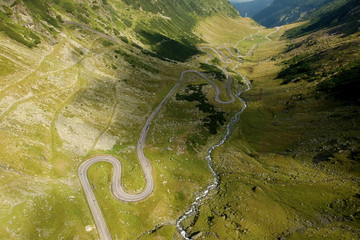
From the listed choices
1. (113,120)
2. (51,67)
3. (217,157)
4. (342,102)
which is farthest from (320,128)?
(51,67)

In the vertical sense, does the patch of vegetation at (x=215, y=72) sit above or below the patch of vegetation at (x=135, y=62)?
below

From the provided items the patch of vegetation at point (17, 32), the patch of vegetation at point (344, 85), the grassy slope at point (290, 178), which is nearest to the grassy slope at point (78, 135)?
the patch of vegetation at point (17, 32)

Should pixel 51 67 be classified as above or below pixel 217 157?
above

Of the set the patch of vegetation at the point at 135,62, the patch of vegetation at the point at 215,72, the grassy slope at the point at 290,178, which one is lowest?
the grassy slope at the point at 290,178

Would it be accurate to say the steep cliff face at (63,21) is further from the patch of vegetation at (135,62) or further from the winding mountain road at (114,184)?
the winding mountain road at (114,184)

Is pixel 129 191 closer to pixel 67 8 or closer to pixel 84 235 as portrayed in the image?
pixel 84 235

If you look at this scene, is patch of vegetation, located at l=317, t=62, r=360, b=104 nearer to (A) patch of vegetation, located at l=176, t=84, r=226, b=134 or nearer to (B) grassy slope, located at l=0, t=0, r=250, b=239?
(B) grassy slope, located at l=0, t=0, r=250, b=239

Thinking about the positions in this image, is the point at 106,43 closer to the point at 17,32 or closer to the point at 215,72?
the point at 17,32

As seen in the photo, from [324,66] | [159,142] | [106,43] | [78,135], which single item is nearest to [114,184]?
[78,135]
